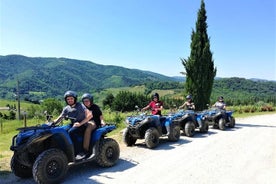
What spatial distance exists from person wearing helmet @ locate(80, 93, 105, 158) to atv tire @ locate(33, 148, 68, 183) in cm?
99

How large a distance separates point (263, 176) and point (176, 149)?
360 cm

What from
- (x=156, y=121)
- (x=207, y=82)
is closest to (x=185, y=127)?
(x=156, y=121)

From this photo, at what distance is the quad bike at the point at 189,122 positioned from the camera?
12.7 m

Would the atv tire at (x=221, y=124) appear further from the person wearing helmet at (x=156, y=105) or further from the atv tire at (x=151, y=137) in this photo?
the atv tire at (x=151, y=137)

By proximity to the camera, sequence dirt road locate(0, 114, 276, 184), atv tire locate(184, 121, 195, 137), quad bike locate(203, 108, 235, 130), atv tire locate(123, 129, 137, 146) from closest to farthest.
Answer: dirt road locate(0, 114, 276, 184) < atv tire locate(123, 129, 137, 146) < atv tire locate(184, 121, 195, 137) < quad bike locate(203, 108, 235, 130)

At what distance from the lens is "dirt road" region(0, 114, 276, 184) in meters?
6.53

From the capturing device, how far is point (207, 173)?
693 cm

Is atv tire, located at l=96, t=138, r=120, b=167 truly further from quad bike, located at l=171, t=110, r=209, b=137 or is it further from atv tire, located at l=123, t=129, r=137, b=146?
quad bike, located at l=171, t=110, r=209, b=137

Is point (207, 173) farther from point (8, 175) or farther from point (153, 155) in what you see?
point (8, 175)

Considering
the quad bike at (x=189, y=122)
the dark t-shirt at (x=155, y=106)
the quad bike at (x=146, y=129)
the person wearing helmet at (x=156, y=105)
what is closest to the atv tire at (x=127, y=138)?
the quad bike at (x=146, y=129)

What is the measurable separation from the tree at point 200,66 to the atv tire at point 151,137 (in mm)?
12137

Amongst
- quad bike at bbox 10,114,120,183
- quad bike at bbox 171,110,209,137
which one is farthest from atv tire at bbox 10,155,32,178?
quad bike at bbox 171,110,209,137

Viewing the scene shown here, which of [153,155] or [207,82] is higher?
[207,82]

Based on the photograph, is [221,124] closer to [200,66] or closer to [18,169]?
[200,66]
